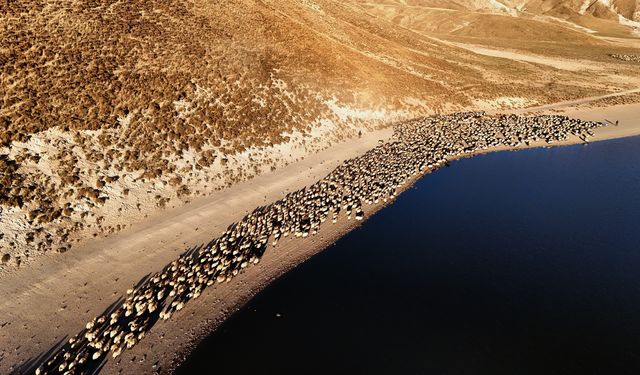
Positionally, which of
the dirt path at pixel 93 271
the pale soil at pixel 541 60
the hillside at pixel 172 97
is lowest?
the dirt path at pixel 93 271

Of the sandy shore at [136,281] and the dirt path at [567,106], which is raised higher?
the dirt path at [567,106]

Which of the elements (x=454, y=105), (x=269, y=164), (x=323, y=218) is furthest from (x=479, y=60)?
(x=323, y=218)

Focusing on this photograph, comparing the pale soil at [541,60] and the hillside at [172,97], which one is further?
the pale soil at [541,60]

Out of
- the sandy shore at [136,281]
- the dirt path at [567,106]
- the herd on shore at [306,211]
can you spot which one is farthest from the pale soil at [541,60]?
the sandy shore at [136,281]

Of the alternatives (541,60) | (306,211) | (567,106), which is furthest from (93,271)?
(541,60)

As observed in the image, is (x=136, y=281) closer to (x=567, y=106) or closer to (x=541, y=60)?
(x=567, y=106)

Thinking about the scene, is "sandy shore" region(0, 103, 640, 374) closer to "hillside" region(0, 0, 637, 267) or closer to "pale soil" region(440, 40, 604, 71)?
"hillside" region(0, 0, 637, 267)

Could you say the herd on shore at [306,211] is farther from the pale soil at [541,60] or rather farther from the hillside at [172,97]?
the pale soil at [541,60]
